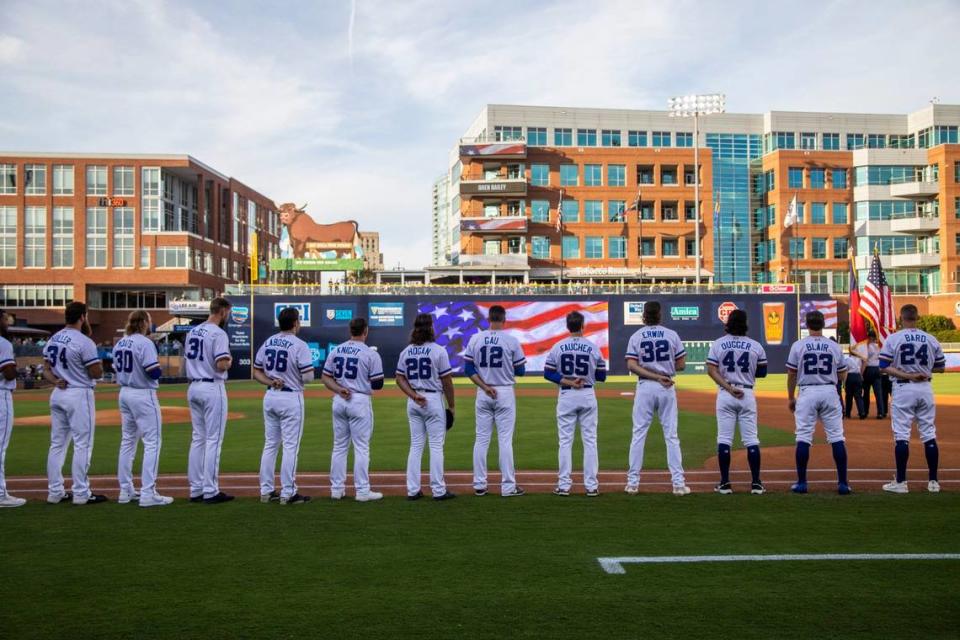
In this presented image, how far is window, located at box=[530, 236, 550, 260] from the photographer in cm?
Result: 6303

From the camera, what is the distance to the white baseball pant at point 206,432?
9156 mm

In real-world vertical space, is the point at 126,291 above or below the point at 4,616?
above

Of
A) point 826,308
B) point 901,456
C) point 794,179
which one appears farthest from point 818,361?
point 794,179

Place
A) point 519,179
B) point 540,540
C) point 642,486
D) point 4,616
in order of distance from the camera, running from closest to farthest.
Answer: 1. point 4,616
2. point 540,540
3. point 642,486
4. point 519,179

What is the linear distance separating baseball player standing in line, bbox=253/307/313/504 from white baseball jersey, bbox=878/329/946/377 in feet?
24.0

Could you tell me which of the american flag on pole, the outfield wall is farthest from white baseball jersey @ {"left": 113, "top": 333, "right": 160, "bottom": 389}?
the outfield wall

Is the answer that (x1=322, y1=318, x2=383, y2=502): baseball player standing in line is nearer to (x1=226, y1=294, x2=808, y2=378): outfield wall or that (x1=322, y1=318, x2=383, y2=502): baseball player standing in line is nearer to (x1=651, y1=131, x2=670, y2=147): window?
(x1=226, y1=294, x2=808, y2=378): outfield wall

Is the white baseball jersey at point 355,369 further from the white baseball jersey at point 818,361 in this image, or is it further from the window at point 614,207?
the window at point 614,207

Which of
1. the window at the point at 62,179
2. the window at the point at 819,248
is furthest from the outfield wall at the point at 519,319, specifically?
the window at the point at 62,179

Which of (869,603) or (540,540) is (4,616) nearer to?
(540,540)

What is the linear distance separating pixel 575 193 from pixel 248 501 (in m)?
56.3

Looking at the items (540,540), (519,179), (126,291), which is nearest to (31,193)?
(126,291)

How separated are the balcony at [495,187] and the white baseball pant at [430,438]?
5295 centimetres

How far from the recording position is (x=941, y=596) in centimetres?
540
